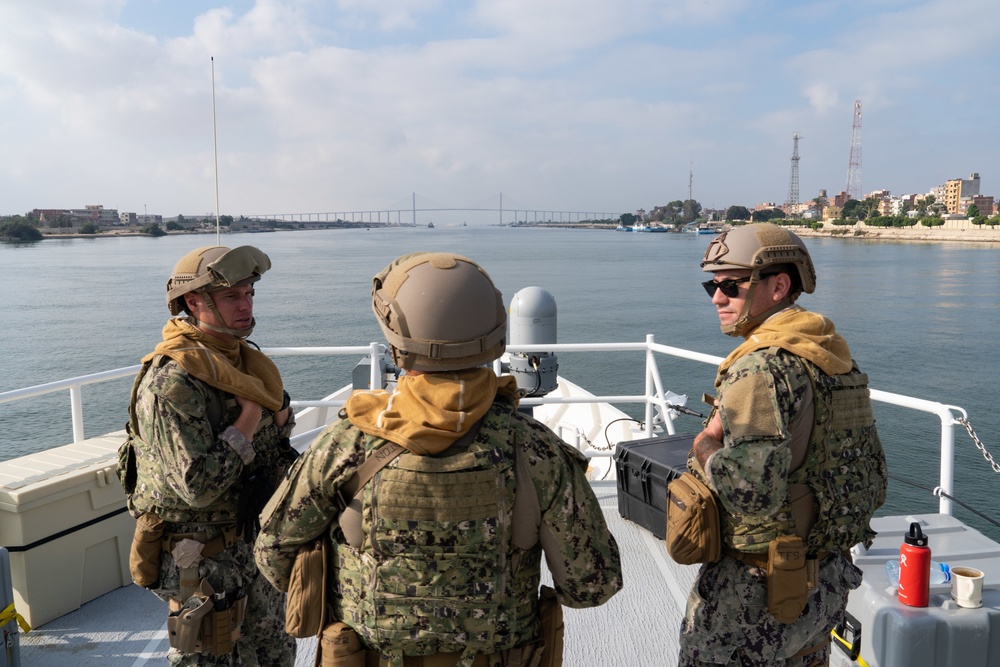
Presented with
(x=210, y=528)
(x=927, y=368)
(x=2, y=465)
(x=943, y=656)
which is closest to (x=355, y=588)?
(x=210, y=528)

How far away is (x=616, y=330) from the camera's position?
29.5 m

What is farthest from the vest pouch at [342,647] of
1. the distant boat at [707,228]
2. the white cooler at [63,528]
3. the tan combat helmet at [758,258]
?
the distant boat at [707,228]

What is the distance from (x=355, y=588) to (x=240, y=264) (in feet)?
4.11

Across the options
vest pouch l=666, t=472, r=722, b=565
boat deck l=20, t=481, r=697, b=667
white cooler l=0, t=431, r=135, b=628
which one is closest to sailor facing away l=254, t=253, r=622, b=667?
vest pouch l=666, t=472, r=722, b=565

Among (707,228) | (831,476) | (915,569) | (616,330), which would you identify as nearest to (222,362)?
(831,476)

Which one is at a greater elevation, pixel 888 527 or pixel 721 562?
pixel 721 562

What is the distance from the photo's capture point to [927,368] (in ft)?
75.6

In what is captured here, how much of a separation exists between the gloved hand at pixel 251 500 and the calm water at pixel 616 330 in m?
2.32

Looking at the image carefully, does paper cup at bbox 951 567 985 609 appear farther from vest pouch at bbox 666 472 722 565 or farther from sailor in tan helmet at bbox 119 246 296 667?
sailor in tan helmet at bbox 119 246 296 667

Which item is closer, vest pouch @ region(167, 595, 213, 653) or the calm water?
vest pouch @ region(167, 595, 213, 653)

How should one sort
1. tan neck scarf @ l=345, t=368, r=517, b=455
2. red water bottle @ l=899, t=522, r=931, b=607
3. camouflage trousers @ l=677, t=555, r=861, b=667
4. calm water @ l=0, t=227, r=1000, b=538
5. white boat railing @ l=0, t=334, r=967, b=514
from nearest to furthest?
tan neck scarf @ l=345, t=368, r=517, b=455
camouflage trousers @ l=677, t=555, r=861, b=667
red water bottle @ l=899, t=522, r=931, b=607
white boat railing @ l=0, t=334, r=967, b=514
calm water @ l=0, t=227, r=1000, b=538

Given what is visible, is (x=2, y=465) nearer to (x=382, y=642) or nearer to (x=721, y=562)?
(x=382, y=642)

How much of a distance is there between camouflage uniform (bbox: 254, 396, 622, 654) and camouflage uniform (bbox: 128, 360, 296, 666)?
0.65 metres

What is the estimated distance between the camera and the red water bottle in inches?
85.7
